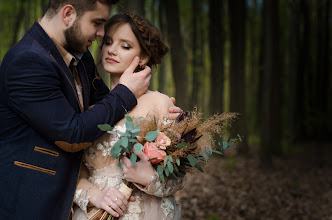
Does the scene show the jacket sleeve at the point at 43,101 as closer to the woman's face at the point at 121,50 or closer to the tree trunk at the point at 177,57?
the woman's face at the point at 121,50

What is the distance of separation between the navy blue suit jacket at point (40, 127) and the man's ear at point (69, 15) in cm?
18

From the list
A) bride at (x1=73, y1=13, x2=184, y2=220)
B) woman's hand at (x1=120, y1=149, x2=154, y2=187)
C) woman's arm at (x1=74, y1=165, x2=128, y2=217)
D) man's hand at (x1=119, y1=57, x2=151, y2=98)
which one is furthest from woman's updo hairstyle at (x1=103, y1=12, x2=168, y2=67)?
woman's arm at (x1=74, y1=165, x2=128, y2=217)

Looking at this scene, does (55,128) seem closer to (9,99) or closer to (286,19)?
(9,99)

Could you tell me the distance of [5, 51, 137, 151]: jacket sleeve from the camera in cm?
205

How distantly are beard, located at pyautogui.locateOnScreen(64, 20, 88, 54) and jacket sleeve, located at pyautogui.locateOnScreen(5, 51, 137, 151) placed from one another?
12.1 inches

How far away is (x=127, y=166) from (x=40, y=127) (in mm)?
589

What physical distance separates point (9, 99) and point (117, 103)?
0.65 metres

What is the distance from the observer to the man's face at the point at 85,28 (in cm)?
238

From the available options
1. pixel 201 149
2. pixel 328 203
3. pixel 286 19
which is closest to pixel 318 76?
pixel 286 19

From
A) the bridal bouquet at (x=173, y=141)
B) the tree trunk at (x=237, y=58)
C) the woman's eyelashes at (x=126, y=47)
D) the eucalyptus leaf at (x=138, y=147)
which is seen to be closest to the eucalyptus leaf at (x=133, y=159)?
the bridal bouquet at (x=173, y=141)

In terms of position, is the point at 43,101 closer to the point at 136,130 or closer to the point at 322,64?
the point at 136,130

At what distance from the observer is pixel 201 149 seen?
95.0 inches

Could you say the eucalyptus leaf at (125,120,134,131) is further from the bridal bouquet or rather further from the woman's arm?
the woman's arm

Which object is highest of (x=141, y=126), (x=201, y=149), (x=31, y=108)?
(x=31, y=108)
